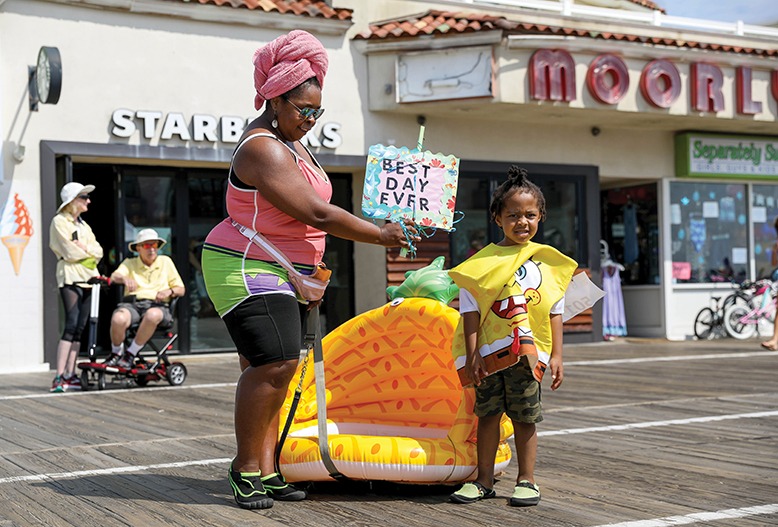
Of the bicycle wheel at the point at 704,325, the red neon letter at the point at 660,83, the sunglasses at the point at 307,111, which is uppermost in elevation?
the red neon letter at the point at 660,83

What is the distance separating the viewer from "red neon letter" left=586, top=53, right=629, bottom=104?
51.8 feet

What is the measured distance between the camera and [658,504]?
470 cm

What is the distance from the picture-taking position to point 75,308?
34.2ft

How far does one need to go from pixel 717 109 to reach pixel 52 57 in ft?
32.9

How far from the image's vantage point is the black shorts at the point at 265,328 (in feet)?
15.3

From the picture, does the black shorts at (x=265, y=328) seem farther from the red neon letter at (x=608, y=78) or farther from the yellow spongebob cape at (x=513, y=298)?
the red neon letter at (x=608, y=78)

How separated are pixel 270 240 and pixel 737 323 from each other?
14888mm

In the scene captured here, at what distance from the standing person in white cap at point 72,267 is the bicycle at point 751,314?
451 inches

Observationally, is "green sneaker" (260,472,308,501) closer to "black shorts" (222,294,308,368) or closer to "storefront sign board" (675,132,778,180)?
"black shorts" (222,294,308,368)

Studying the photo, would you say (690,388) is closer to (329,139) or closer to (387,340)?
(387,340)

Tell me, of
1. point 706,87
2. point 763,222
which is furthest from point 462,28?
point 763,222

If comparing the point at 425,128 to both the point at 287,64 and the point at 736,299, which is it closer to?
the point at 736,299

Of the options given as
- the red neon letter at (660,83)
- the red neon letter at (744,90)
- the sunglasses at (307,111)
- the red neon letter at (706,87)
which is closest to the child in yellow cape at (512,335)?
the sunglasses at (307,111)

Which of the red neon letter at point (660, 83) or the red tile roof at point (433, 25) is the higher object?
the red tile roof at point (433, 25)
